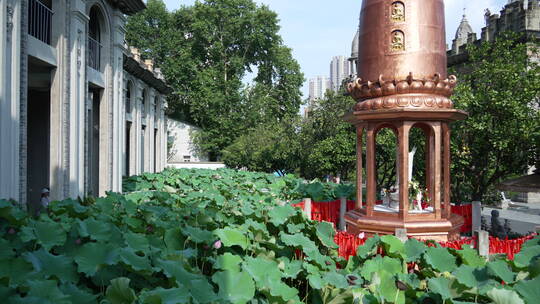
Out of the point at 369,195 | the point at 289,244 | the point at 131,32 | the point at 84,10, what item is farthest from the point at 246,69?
the point at 289,244

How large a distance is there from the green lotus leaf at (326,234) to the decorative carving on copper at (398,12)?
18.2ft

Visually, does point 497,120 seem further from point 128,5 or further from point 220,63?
point 220,63

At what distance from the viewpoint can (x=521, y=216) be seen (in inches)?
1177

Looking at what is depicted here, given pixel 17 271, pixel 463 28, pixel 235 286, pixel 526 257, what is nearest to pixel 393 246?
pixel 526 257

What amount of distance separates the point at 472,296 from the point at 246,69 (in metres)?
51.8

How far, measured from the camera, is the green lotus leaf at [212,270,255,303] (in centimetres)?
434

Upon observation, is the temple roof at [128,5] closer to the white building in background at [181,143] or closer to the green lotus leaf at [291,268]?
the green lotus leaf at [291,268]

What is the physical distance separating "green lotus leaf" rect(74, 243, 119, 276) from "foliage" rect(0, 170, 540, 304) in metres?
0.01

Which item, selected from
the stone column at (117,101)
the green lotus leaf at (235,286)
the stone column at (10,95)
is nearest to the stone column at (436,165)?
the green lotus leaf at (235,286)

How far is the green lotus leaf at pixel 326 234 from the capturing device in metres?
7.36

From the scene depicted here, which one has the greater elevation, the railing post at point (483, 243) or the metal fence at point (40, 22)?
the metal fence at point (40, 22)

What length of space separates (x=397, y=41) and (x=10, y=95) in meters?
9.52

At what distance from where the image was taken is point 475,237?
314 inches

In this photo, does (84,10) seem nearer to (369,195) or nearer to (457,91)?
(369,195)
